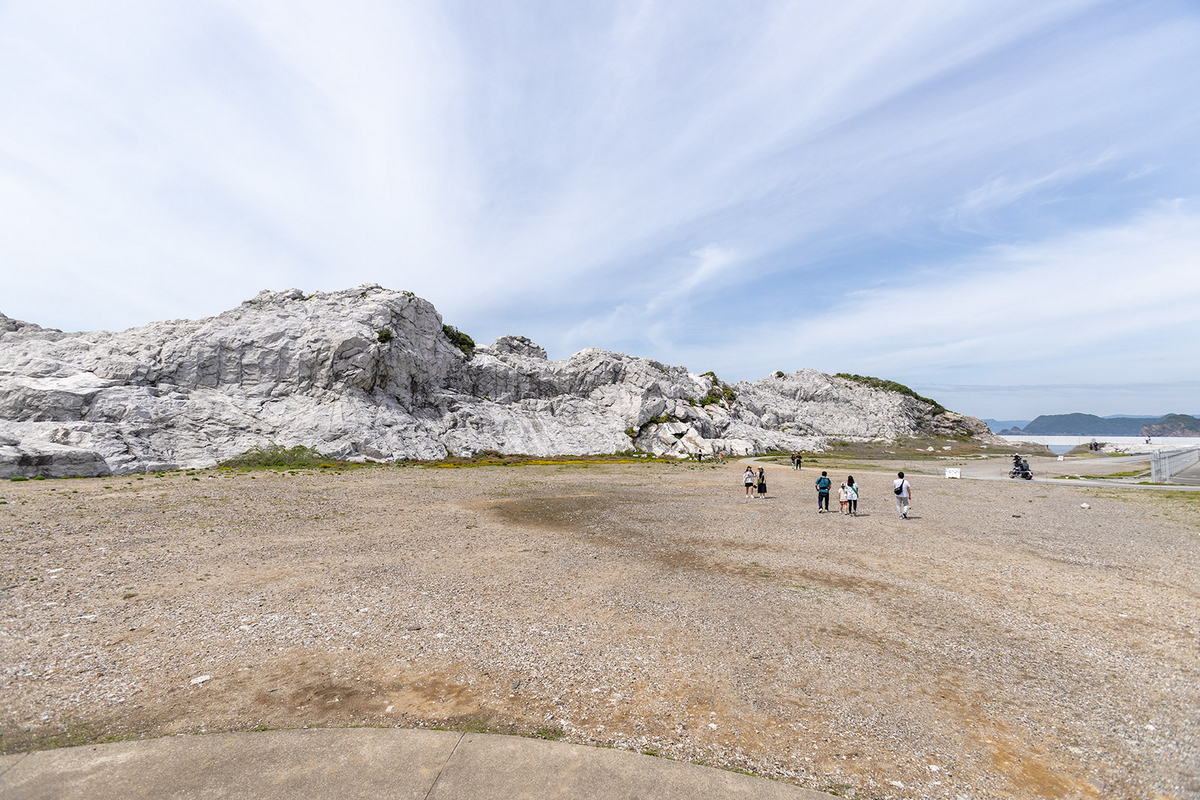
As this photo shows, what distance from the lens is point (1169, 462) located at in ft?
145

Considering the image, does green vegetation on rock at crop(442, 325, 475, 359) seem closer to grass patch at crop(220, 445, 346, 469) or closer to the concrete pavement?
grass patch at crop(220, 445, 346, 469)

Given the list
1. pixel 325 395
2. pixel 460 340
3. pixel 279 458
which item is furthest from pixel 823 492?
pixel 460 340

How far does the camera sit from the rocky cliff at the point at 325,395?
1881 inches

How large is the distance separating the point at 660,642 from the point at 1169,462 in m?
61.1

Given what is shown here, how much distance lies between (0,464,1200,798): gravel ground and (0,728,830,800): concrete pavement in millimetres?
456

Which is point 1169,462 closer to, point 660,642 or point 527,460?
point 660,642

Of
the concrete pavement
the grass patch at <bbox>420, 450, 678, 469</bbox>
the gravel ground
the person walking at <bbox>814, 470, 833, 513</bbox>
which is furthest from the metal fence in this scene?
the concrete pavement

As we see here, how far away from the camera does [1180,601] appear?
39.8ft

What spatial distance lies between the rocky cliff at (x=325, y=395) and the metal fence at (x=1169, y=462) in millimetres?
46341

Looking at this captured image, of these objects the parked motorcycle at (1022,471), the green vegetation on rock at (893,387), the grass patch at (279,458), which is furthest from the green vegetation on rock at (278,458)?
the green vegetation on rock at (893,387)

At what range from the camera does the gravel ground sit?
6.56 metres

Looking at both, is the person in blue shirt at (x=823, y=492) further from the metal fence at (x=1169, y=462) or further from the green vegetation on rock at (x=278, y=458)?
the green vegetation on rock at (x=278, y=458)

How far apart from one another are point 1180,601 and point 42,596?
2783 cm

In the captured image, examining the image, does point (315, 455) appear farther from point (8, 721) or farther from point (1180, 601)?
point (1180, 601)
